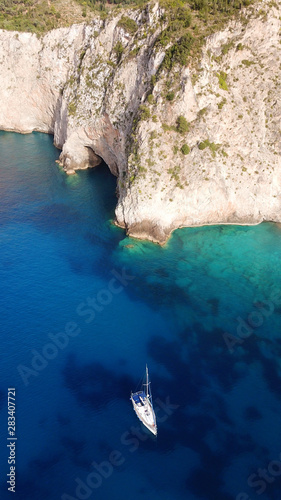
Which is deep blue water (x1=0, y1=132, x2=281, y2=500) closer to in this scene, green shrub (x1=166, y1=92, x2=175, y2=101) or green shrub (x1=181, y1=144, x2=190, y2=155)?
green shrub (x1=181, y1=144, x2=190, y2=155)

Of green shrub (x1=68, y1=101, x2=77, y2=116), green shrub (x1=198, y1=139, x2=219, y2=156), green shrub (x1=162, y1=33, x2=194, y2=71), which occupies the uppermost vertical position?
green shrub (x1=162, y1=33, x2=194, y2=71)

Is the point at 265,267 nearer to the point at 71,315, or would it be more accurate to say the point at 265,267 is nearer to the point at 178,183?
the point at 178,183

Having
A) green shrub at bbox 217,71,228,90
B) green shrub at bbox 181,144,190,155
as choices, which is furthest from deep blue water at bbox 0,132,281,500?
green shrub at bbox 217,71,228,90

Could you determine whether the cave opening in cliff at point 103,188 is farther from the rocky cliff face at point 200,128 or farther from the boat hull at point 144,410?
the boat hull at point 144,410

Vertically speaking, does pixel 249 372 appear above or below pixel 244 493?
above

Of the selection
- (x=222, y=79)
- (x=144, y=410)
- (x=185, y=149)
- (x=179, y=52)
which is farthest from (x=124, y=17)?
(x=144, y=410)

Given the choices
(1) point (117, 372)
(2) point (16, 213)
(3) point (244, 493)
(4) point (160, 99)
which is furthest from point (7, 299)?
(4) point (160, 99)

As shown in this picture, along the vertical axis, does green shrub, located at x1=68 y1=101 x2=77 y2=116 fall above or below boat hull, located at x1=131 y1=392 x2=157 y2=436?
above

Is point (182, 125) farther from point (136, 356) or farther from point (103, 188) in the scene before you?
point (136, 356)
